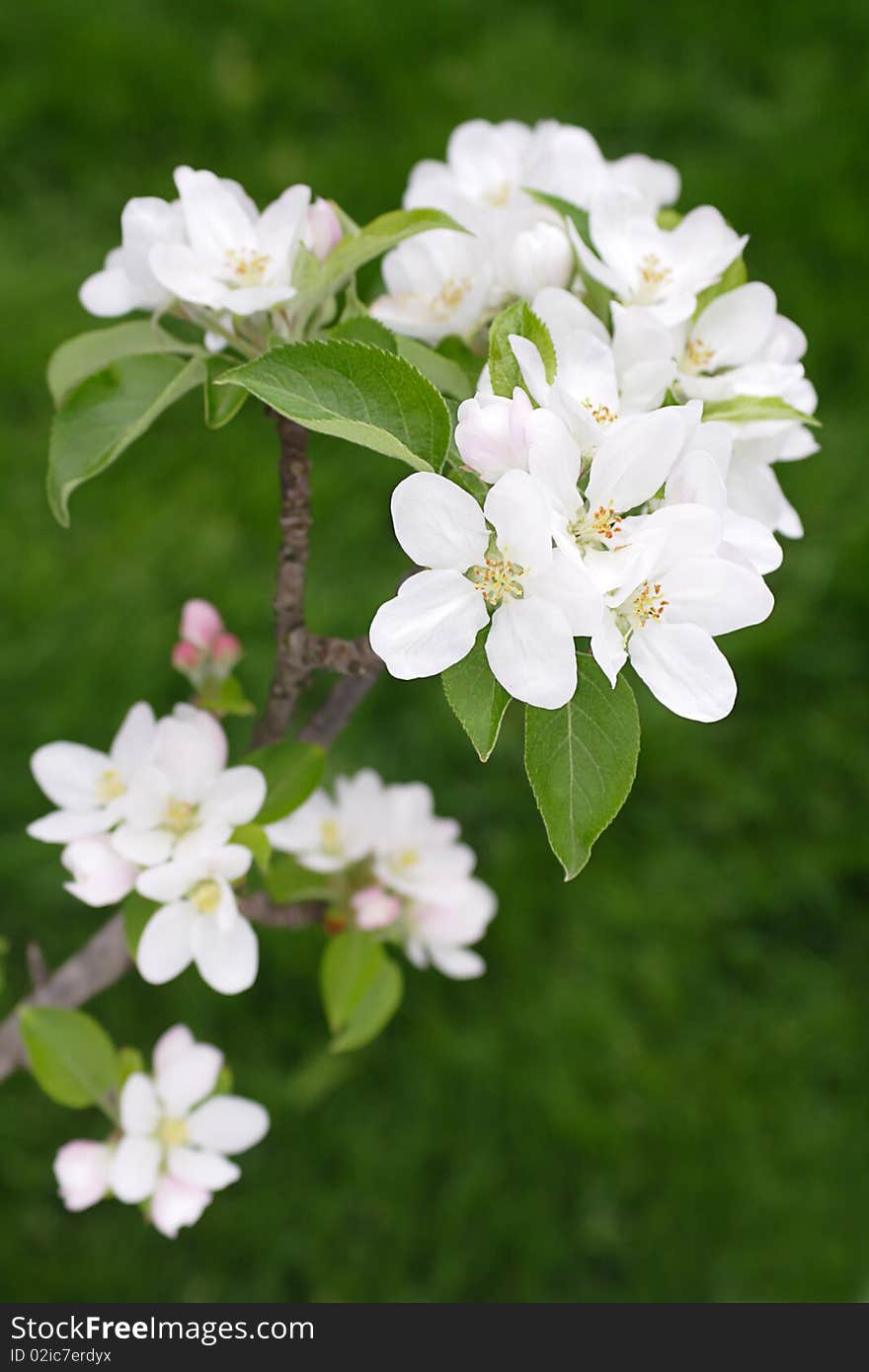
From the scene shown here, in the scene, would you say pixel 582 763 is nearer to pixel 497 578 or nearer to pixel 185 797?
pixel 497 578

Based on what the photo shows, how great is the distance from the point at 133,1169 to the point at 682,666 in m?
0.64

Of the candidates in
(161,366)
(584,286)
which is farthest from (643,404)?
(161,366)

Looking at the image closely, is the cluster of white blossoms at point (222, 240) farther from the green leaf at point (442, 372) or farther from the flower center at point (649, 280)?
the flower center at point (649, 280)

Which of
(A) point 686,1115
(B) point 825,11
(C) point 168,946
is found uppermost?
(B) point 825,11

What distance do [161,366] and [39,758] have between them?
1.12 ft

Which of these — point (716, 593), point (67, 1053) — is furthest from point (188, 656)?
point (716, 593)

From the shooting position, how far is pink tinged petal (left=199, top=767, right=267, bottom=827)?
1019 mm

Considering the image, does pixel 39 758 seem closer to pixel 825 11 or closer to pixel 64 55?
pixel 64 55

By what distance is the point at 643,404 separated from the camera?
862mm

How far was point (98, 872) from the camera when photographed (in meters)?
1.00

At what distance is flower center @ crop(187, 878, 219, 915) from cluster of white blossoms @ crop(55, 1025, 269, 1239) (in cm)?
22

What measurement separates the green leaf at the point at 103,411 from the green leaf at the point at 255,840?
10.0 inches

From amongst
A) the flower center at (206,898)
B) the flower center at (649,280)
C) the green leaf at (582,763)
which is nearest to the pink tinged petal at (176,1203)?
the flower center at (206,898)

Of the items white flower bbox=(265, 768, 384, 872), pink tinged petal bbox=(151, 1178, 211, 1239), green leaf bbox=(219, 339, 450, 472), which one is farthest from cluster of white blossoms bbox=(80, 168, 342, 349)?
pink tinged petal bbox=(151, 1178, 211, 1239)
